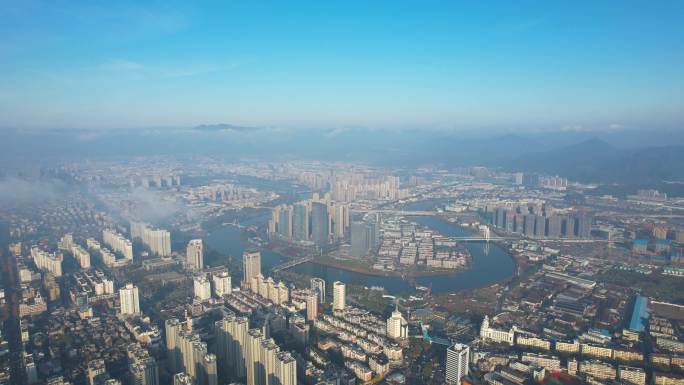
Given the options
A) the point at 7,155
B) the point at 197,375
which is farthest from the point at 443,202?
the point at 7,155

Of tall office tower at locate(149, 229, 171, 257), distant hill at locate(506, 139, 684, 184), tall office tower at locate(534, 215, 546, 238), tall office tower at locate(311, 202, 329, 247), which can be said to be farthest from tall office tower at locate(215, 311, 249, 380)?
distant hill at locate(506, 139, 684, 184)

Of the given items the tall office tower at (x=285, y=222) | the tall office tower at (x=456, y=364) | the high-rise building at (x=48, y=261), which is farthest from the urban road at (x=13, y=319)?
the tall office tower at (x=285, y=222)

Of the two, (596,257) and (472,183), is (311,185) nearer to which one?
(472,183)

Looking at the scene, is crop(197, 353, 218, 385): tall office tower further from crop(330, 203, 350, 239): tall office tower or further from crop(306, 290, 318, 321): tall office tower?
crop(330, 203, 350, 239): tall office tower

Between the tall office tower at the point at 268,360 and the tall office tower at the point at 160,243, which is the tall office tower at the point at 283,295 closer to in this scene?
the tall office tower at the point at 268,360

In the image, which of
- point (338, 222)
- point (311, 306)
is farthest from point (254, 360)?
point (338, 222)

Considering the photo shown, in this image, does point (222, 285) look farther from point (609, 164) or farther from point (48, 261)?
point (609, 164)
